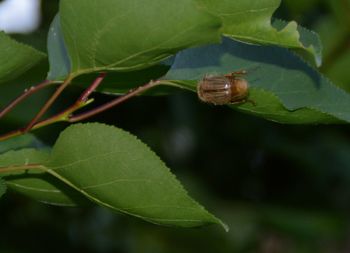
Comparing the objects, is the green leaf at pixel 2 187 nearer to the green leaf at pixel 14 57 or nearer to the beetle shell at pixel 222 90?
the green leaf at pixel 14 57

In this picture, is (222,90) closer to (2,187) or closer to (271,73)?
(271,73)

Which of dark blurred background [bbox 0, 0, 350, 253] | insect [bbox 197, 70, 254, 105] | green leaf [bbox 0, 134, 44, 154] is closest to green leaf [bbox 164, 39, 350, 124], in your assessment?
insect [bbox 197, 70, 254, 105]

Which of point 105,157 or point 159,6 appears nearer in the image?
point 159,6

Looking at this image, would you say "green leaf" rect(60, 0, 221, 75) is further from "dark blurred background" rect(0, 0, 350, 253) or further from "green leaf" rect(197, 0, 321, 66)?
"dark blurred background" rect(0, 0, 350, 253)

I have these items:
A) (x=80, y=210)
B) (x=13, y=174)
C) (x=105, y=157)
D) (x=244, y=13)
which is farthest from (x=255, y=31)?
(x=80, y=210)

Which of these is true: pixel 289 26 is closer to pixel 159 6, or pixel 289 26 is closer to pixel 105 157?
pixel 159 6

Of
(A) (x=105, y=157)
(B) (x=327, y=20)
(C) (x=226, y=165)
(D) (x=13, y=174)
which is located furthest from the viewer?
(C) (x=226, y=165)

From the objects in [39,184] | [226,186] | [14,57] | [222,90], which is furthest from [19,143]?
[226,186]
